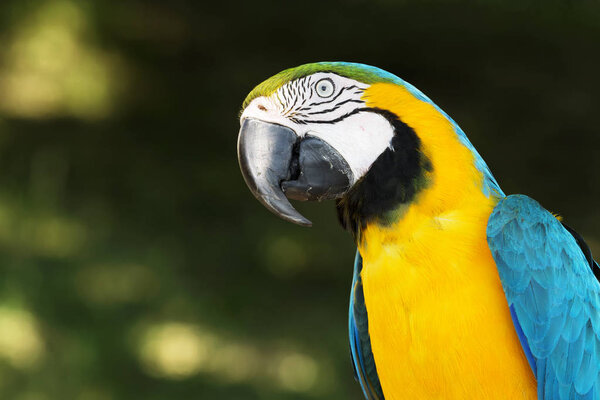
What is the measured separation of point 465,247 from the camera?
3.41 ft

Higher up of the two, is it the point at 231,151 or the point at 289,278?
the point at 231,151

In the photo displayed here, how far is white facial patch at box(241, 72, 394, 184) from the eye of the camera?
1045 mm

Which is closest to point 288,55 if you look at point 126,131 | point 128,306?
point 126,131

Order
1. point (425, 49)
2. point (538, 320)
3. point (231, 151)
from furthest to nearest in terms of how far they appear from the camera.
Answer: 1. point (231, 151)
2. point (425, 49)
3. point (538, 320)

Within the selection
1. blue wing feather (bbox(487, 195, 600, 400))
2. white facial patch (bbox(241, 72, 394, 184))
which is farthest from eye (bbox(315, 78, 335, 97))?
blue wing feather (bbox(487, 195, 600, 400))

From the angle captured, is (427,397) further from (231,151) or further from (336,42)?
(231,151)

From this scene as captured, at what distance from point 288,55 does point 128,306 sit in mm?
1517

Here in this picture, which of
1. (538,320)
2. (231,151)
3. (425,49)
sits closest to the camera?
(538,320)

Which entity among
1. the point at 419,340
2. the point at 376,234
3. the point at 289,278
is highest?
the point at 376,234

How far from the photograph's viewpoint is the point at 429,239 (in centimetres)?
104

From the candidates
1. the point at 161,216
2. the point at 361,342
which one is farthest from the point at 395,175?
the point at 161,216

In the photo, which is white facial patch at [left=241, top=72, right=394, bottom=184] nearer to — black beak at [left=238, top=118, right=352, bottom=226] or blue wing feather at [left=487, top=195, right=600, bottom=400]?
black beak at [left=238, top=118, right=352, bottom=226]

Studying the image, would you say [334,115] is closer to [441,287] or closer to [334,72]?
[334,72]

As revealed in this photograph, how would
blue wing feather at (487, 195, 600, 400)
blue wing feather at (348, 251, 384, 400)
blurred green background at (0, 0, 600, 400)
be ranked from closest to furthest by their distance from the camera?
blue wing feather at (487, 195, 600, 400) → blue wing feather at (348, 251, 384, 400) → blurred green background at (0, 0, 600, 400)
